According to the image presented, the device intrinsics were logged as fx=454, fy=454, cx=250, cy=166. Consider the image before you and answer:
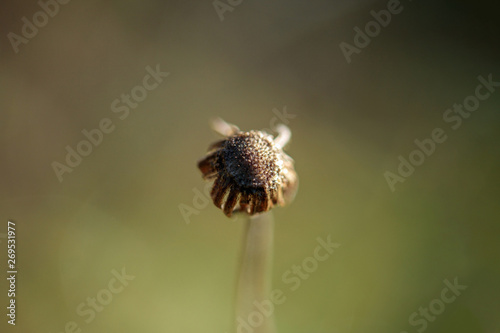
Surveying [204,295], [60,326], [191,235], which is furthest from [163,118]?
[60,326]

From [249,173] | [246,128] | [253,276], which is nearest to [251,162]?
[249,173]

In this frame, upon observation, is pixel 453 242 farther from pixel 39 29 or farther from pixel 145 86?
pixel 39 29

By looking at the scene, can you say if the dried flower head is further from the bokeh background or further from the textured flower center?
the bokeh background

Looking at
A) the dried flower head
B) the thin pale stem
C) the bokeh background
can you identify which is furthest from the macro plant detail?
the bokeh background

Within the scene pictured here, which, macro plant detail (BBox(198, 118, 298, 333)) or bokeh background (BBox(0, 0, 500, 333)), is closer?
macro plant detail (BBox(198, 118, 298, 333))

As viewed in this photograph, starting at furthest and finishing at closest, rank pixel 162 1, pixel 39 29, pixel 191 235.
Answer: pixel 162 1, pixel 39 29, pixel 191 235

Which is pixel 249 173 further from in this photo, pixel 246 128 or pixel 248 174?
pixel 246 128
